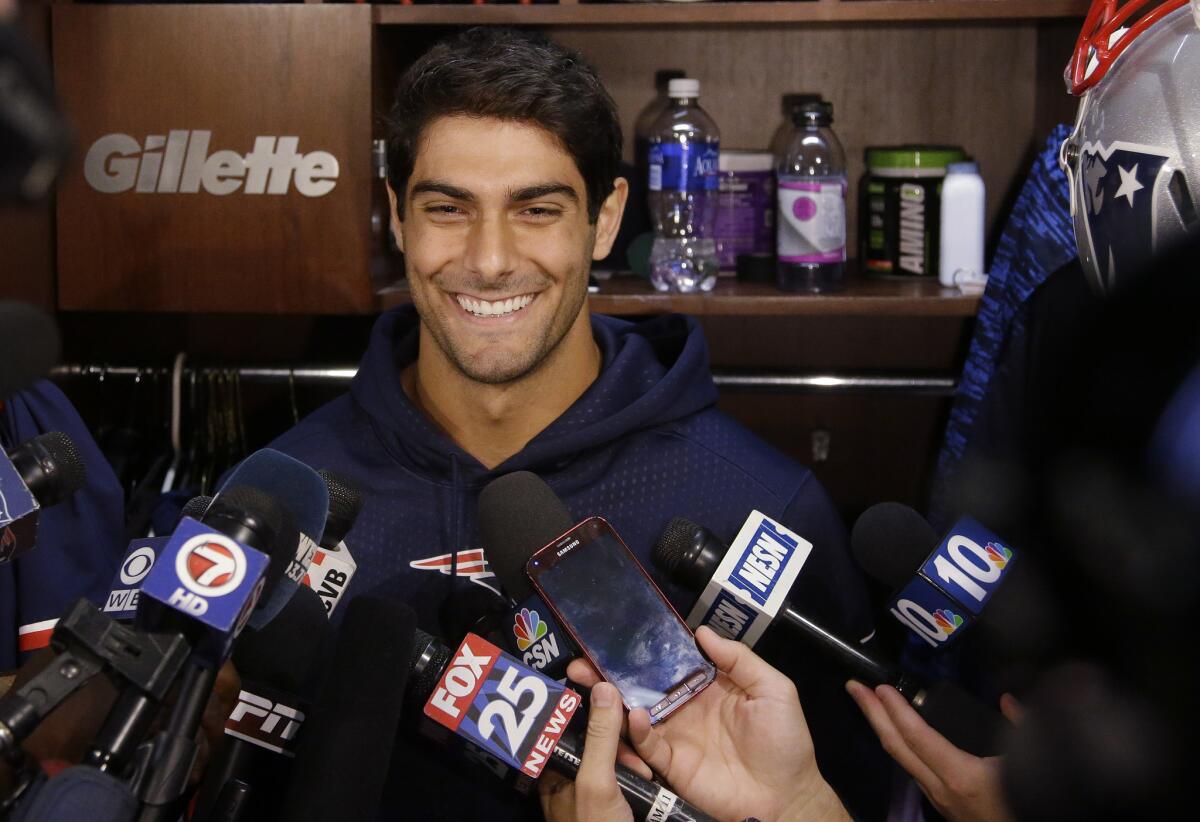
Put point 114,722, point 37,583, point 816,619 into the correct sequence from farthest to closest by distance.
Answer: point 37,583 < point 816,619 < point 114,722

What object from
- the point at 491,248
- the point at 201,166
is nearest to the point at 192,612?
the point at 491,248

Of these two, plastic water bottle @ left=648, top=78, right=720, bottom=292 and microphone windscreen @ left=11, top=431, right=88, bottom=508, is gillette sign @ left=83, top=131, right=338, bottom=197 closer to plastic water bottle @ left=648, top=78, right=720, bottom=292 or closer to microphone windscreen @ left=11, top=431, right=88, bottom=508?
plastic water bottle @ left=648, top=78, right=720, bottom=292

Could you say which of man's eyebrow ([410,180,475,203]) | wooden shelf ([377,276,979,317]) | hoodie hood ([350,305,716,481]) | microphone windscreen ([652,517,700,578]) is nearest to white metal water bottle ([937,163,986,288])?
wooden shelf ([377,276,979,317])

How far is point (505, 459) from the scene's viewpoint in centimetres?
154

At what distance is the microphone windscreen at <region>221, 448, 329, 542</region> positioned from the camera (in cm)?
92

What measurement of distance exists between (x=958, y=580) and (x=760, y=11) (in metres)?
1.06

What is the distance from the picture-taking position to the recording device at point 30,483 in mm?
Answer: 887

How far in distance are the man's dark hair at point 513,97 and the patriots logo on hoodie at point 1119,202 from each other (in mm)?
611

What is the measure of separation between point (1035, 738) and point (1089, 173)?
2.08ft

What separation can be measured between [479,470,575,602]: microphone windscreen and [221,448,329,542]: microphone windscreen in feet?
0.67

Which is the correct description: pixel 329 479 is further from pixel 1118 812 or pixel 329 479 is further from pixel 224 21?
pixel 224 21

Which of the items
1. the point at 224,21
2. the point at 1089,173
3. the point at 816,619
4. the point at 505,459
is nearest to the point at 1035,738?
the point at 816,619

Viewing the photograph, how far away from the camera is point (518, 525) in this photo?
112 centimetres

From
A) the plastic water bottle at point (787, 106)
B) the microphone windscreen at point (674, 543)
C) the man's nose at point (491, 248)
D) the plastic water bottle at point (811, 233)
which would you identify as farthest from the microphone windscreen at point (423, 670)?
the plastic water bottle at point (787, 106)
